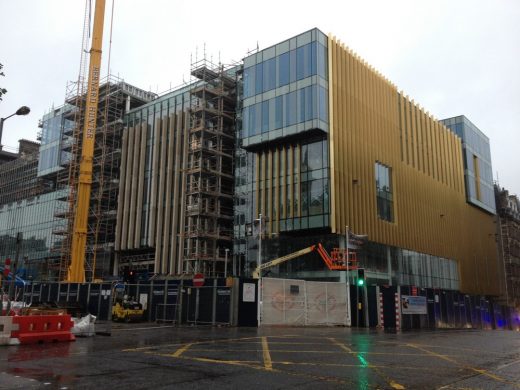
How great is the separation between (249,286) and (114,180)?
4240 cm

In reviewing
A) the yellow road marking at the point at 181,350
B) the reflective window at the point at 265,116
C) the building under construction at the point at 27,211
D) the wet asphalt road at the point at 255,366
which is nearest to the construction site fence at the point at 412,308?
the wet asphalt road at the point at 255,366

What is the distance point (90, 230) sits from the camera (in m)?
65.2

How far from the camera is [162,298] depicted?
3052 cm

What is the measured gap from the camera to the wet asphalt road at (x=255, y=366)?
8.95 meters

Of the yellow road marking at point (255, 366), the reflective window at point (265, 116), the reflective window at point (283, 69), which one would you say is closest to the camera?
the yellow road marking at point (255, 366)

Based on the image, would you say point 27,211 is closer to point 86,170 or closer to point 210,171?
point 210,171

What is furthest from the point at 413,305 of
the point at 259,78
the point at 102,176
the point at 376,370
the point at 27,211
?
the point at 27,211

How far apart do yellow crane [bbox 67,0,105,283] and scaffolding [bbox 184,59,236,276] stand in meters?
12.9

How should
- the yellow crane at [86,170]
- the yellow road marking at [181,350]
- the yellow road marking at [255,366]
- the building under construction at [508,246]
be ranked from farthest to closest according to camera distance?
1. the building under construction at [508,246]
2. the yellow crane at [86,170]
3. the yellow road marking at [181,350]
4. the yellow road marking at [255,366]

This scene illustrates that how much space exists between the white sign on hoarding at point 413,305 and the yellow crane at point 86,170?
25204 millimetres

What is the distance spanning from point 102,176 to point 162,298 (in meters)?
37.3

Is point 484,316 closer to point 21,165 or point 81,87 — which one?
point 81,87

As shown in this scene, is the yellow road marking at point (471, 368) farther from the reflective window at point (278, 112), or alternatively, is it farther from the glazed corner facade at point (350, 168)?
the reflective window at point (278, 112)

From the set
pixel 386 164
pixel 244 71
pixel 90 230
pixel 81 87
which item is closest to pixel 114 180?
pixel 90 230
